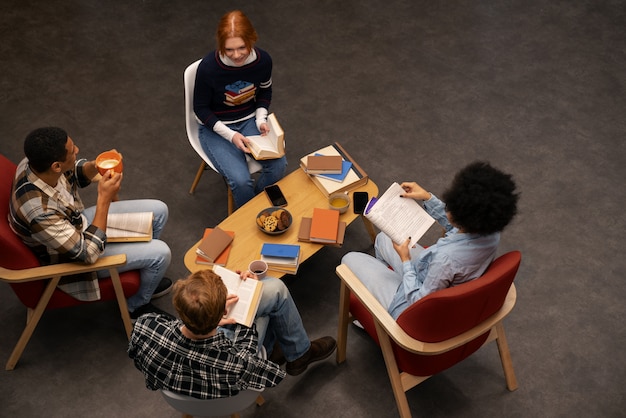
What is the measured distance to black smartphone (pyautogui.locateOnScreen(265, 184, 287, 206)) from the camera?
3.50 meters

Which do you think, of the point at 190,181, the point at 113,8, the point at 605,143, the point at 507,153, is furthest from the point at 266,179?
the point at 113,8

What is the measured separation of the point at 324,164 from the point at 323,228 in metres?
0.46

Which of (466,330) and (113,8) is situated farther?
(113,8)

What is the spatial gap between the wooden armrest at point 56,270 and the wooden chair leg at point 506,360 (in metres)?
1.89

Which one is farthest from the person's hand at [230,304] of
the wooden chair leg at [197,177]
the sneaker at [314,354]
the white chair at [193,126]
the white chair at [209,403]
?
the wooden chair leg at [197,177]

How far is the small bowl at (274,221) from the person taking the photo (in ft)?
10.9

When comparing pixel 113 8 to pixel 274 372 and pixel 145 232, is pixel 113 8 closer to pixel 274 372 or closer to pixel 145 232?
pixel 145 232

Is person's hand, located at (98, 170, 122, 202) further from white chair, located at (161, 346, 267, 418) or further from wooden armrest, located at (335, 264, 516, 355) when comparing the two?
wooden armrest, located at (335, 264, 516, 355)

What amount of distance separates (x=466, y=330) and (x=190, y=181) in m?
2.34

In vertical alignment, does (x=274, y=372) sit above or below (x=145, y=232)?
below

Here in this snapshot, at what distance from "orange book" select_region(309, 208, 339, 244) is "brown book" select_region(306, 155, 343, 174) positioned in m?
0.28

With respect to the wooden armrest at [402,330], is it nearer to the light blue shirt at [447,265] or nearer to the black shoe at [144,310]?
the light blue shirt at [447,265]

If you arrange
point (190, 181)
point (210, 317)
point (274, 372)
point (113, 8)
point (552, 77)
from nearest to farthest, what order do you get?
point (210, 317)
point (274, 372)
point (190, 181)
point (552, 77)
point (113, 8)

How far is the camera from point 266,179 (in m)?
3.83
